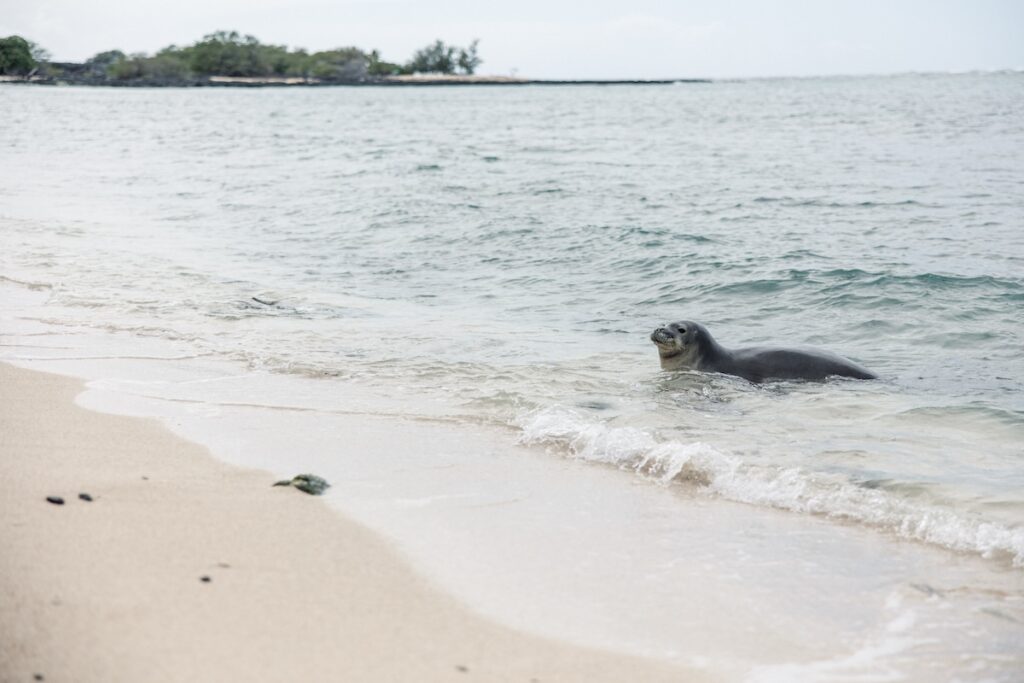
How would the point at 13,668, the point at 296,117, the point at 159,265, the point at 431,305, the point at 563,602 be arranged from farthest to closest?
the point at 296,117 < the point at 159,265 < the point at 431,305 < the point at 563,602 < the point at 13,668

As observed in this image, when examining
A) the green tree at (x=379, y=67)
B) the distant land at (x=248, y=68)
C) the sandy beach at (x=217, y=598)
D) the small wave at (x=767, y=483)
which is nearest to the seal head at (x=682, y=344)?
the small wave at (x=767, y=483)

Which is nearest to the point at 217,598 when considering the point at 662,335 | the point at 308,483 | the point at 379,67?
the point at 308,483

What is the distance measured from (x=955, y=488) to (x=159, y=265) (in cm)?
947

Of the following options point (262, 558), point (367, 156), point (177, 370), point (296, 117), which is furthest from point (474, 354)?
point (296, 117)

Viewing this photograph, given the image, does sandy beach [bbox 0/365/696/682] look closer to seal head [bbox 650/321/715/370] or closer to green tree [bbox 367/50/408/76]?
seal head [bbox 650/321/715/370]

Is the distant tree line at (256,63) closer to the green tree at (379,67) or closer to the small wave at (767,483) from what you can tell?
the green tree at (379,67)

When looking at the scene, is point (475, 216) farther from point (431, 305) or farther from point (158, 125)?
point (158, 125)

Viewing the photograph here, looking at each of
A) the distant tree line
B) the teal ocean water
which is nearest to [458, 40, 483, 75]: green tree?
the distant tree line

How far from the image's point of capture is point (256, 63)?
163000mm

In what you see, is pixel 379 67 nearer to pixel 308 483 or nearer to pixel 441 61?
pixel 441 61

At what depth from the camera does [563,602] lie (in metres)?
3.54

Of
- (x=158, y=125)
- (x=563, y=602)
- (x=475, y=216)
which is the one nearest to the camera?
(x=563, y=602)

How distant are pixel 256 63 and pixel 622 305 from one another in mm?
163701

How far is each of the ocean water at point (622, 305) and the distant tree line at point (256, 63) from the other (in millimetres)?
124477
